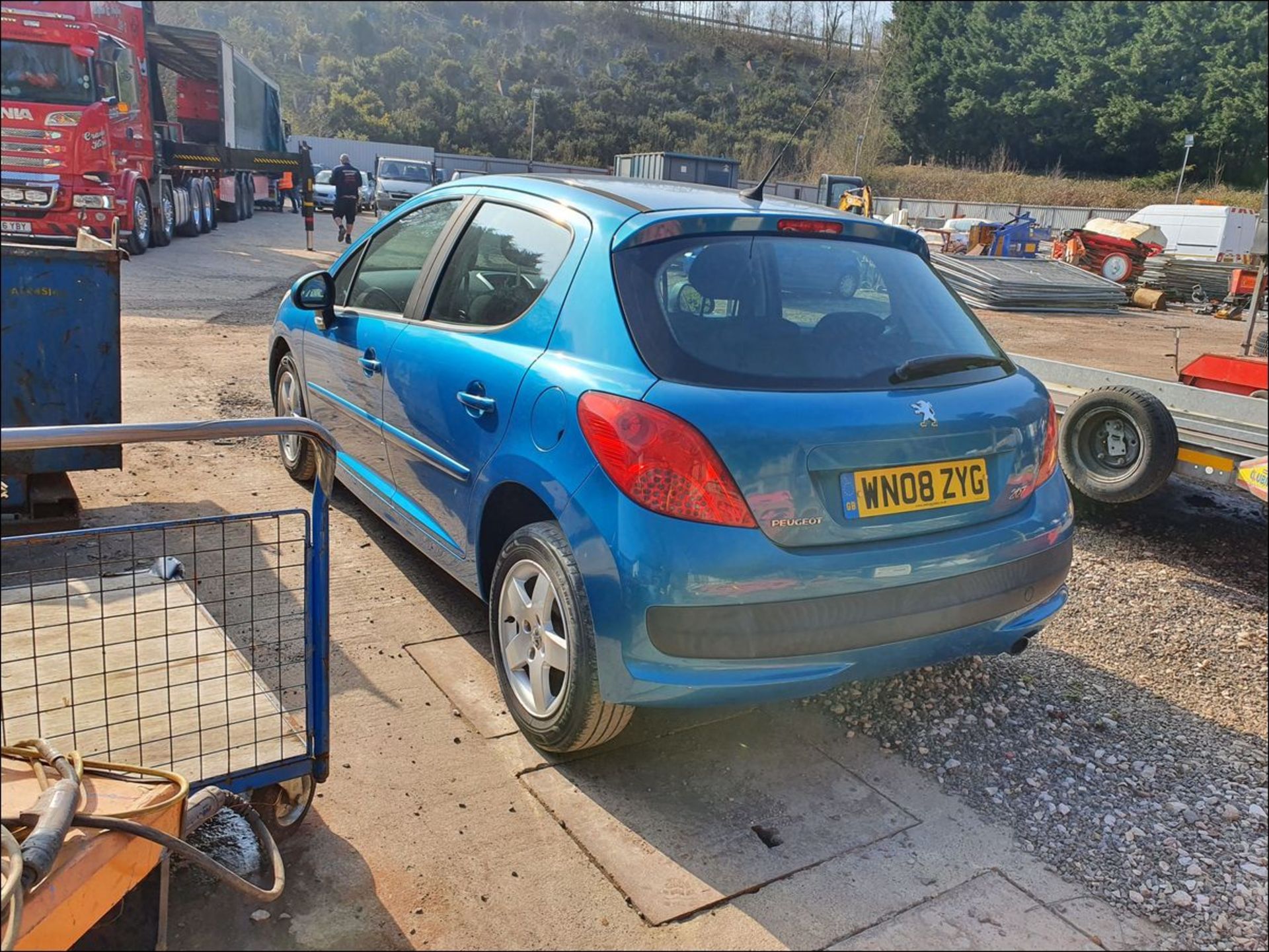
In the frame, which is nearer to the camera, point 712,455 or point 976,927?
point 976,927

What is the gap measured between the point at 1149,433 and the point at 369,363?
408 centimetres

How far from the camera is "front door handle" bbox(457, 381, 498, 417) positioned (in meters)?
3.13

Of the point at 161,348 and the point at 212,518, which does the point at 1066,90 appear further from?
the point at 212,518

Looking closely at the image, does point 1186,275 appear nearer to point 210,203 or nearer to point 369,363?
point 210,203

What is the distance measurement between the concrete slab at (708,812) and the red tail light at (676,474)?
894 mm

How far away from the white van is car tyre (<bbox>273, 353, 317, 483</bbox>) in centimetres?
2664

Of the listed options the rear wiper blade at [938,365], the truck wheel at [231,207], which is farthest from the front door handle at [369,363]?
the truck wheel at [231,207]

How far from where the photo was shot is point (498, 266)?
11.5ft

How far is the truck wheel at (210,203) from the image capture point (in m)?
21.8

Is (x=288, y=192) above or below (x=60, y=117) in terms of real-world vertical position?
below

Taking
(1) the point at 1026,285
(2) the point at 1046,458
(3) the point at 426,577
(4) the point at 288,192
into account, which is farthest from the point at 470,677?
(4) the point at 288,192

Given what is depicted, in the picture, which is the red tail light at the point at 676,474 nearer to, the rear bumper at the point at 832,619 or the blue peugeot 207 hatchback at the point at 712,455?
the blue peugeot 207 hatchback at the point at 712,455

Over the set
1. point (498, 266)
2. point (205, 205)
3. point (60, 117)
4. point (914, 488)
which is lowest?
point (914, 488)

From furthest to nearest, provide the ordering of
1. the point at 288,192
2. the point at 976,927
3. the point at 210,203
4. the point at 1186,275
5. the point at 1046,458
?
the point at 288,192, the point at 1186,275, the point at 210,203, the point at 1046,458, the point at 976,927
